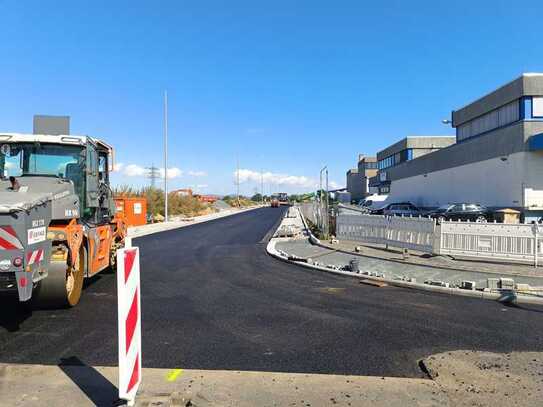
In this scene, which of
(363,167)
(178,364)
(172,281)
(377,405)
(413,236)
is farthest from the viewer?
(363,167)

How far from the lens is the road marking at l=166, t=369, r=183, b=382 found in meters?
4.75

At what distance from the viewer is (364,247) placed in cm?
1672

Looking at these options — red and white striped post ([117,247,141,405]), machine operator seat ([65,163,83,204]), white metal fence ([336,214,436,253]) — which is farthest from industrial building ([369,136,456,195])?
red and white striped post ([117,247,141,405])

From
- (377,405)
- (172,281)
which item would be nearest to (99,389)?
(377,405)

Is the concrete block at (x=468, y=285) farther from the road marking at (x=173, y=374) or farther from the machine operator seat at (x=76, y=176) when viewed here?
the machine operator seat at (x=76, y=176)

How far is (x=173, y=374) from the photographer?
4.89 m

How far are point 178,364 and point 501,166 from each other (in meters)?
33.2

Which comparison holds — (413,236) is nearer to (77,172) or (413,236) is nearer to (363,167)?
(77,172)

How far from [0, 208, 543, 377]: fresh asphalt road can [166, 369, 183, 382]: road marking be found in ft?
0.53

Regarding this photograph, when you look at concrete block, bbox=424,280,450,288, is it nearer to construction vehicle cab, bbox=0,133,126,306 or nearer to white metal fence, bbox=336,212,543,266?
white metal fence, bbox=336,212,543,266

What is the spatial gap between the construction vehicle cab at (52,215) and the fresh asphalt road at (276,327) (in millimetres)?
674

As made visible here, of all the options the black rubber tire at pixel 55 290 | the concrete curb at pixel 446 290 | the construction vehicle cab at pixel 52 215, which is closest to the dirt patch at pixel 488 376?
the concrete curb at pixel 446 290

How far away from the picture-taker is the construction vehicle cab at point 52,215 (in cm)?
594

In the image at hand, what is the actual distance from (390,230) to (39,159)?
→ 38.3 feet
